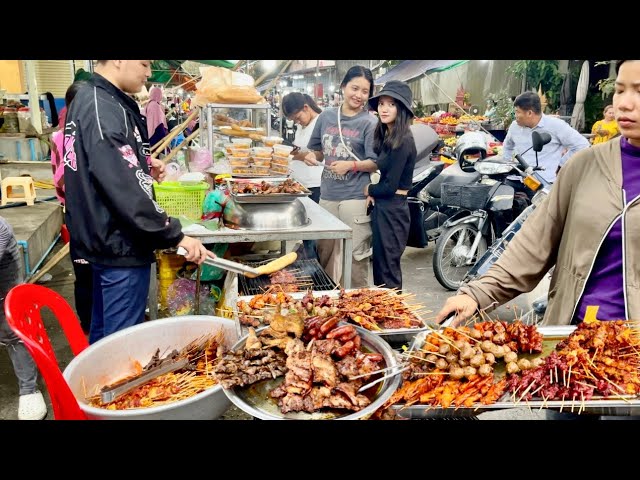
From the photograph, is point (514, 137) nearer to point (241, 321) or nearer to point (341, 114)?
point (341, 114)

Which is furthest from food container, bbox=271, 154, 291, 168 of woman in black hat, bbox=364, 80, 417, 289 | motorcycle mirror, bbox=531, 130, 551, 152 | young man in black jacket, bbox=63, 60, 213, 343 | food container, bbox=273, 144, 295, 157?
motorcycle mirror, bbox=531, 130, 551, 152

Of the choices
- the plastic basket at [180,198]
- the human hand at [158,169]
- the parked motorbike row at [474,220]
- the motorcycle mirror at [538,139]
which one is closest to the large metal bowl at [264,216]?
the plastic basket at [180,198]

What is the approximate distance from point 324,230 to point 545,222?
1823 millimetres

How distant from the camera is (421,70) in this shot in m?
9.05

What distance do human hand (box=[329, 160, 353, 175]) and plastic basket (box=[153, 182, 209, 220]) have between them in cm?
161

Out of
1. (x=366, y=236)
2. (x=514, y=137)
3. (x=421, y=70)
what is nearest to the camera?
(x=366, y=236)

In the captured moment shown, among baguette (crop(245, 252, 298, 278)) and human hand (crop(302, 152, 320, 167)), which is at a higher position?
human hand (crop(302, 152, 320, 167))

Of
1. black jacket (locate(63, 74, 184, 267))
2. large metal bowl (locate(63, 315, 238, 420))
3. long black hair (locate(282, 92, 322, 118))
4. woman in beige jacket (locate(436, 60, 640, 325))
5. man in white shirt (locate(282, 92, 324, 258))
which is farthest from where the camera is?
long black hair (locate(282, 92, 322, 118))

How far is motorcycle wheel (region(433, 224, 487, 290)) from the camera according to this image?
6.10 metres

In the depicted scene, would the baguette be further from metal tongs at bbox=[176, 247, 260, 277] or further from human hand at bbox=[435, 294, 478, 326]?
human hand at bbox=[435, 294, 478, 326]

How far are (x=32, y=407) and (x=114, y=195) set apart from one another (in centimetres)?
188

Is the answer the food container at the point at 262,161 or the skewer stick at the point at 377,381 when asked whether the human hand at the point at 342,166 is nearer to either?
the food container at the point at 262,161

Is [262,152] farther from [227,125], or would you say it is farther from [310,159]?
[227,125]

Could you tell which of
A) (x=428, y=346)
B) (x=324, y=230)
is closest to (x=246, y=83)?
(x=324, y=230)
